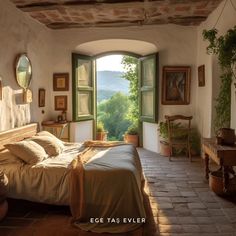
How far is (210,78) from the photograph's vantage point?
17.3 ft

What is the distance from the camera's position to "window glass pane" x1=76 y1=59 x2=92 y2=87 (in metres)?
6.52

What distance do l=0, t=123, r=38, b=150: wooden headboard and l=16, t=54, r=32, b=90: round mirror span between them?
71 centimetres

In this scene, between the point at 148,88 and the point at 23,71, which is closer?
the point at 23,71

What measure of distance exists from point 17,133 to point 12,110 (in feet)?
1.32

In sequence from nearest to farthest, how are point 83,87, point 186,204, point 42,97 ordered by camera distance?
point 186,204 < point 42,97 < point 83,87

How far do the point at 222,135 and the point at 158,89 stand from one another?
2759 millimetres

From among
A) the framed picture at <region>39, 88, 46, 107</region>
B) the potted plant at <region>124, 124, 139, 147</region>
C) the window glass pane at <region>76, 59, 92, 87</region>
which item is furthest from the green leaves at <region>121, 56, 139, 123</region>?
the framed picture at <region>39, 88, 46, 107</region>

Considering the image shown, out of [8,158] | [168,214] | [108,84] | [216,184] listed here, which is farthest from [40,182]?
[108,84]

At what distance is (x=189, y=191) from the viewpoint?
13.0ft

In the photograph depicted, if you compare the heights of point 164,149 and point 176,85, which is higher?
point 176,85

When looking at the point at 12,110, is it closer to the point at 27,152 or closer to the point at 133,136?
the point at 27,152

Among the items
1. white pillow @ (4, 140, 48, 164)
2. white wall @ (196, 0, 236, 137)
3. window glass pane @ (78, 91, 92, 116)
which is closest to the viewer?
white pillow @ (4, 140, 48, 164)

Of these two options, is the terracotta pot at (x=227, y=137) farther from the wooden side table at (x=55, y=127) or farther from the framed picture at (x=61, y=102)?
the framed picture at (x=61, y=102)

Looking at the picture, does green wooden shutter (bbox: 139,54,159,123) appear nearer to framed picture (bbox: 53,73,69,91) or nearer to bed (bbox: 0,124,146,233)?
framed picture (bbox: 53,73,69,91)
